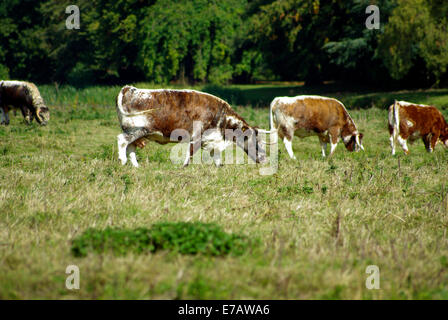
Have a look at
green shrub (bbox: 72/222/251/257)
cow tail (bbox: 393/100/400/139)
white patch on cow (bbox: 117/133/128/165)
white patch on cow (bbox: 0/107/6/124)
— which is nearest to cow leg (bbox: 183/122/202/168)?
white patch on cow (bbox: 117/133/128/165)

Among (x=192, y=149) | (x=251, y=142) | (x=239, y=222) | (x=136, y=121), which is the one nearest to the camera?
(x=239, y=222)

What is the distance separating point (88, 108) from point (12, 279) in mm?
19567

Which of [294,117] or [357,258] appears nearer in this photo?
[357,258]

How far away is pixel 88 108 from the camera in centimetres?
2270

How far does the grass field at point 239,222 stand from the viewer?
13.4 feet

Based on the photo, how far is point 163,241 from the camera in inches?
190

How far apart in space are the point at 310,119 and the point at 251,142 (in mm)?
2748

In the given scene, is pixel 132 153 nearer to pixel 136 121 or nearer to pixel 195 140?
pixel 136 121

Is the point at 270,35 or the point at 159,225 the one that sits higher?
the point at 270,35

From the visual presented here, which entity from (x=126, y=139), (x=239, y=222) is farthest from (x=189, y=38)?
(x=239, y=222)

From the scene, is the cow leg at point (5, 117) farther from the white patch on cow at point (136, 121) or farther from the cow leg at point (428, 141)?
the cow leg at point (428, 141)
